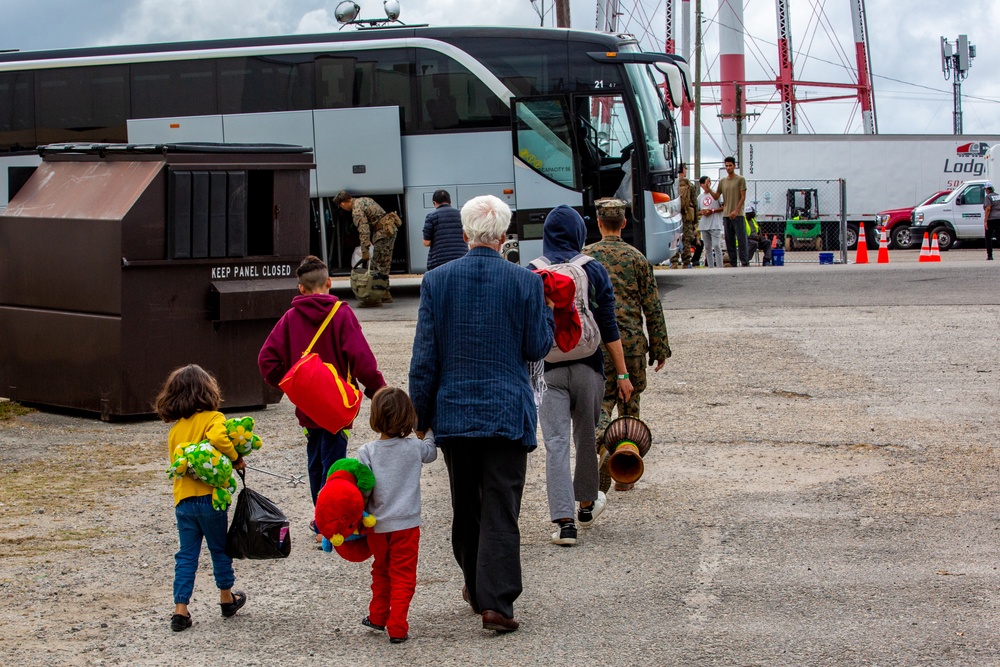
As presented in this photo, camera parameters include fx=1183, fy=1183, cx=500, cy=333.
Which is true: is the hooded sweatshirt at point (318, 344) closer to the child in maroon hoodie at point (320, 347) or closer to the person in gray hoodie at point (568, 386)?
the child in maroon hoodie at point (320, 347)

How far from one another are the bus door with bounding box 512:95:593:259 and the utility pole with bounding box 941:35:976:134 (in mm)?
51655

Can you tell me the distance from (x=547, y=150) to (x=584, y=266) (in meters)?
11.8

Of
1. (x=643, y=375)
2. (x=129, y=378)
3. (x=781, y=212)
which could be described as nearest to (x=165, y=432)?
(x=129, y=378)

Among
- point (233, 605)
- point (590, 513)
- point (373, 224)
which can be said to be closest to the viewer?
point (233, 605)

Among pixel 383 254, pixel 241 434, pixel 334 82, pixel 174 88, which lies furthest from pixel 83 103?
pixel 241 434

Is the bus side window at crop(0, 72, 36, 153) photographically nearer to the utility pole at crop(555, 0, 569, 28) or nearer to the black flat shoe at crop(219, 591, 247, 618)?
the utility pole at crop(555, 0, 569, 28)

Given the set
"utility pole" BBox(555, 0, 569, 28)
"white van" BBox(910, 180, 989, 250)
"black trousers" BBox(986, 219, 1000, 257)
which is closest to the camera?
"black trousers" BBox(986, 219, 1000, 257)

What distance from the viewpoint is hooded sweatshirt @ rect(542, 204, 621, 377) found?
5.91m

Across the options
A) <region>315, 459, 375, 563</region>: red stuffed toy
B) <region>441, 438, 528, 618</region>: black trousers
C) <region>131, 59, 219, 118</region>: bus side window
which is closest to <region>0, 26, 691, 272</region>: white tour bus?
<region>131, 59, 219, 118</region>: bus side window

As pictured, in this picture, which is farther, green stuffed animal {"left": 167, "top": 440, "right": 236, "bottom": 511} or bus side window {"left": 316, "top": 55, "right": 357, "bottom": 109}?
bus side window {"left": 316, "top": 55, "right": 357, "bottom": 109}

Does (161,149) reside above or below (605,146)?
below

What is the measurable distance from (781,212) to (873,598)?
3111cm

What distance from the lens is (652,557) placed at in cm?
577

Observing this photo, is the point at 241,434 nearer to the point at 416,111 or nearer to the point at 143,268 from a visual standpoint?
the point at 143,268
